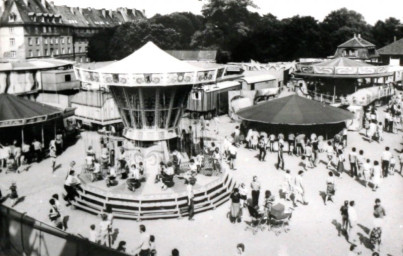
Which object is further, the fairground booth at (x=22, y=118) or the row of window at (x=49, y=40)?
the row of window at (x=49, y=40)

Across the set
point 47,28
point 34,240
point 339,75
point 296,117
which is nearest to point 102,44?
point 47,28

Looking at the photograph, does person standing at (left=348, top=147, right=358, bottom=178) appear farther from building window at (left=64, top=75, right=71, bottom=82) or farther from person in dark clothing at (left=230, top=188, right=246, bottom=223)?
building window at (left=64, top=75, right=71, bottom=82)

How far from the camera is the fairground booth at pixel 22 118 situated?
22.6 m

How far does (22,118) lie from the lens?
22781 mm

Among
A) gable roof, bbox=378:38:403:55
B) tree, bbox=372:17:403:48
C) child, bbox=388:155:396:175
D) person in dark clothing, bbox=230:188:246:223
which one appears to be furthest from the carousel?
tree, bbox=372:17:403:48

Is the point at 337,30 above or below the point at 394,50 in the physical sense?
above

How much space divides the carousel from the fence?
7103mm

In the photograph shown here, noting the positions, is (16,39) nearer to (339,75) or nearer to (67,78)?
(67,78)

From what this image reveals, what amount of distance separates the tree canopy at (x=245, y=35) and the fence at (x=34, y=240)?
60.5 metres

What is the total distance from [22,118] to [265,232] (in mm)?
15057

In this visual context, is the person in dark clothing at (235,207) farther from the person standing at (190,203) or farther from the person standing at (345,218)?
the person standing at (345,218)

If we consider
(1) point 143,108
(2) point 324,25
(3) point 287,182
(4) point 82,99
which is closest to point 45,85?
(4) point 82,99

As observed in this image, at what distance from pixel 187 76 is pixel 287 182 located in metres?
5.71

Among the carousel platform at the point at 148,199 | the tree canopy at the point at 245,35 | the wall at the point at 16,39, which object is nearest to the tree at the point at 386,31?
the tree canopy at the point at 245,35
